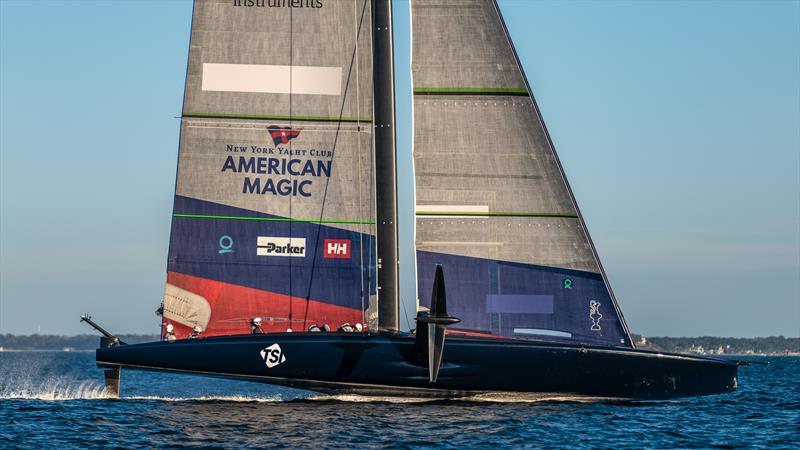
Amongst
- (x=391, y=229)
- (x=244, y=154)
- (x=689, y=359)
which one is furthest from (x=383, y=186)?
(x=689, y=359)

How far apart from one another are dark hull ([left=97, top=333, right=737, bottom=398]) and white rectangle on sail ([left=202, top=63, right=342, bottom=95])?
4683 mm

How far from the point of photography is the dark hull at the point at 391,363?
65.6 feet

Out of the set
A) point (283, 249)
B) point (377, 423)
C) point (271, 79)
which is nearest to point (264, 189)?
point (283, 249)

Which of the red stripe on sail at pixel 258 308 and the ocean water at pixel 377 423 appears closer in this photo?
the ocean water at pixel 377 423

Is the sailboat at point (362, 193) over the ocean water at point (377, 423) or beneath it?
over

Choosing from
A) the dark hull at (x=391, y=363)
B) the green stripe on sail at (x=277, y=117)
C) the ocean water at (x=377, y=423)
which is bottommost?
the ocean water at (x=377, y=423)

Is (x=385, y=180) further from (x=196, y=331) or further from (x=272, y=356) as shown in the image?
(x=196, y=331)

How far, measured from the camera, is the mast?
2141 centimetres

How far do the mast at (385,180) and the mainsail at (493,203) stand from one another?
57 cm

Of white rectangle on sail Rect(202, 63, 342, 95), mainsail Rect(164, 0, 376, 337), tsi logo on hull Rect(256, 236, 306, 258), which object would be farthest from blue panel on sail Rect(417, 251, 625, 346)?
white rectangle on sail Rect(202, 63, 342, 95)

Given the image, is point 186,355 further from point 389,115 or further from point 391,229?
point 389,115

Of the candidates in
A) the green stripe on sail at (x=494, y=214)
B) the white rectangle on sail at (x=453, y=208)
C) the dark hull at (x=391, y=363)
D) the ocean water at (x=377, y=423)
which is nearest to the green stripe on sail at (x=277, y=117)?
the white rectangle on sail at (x=453, y=208)

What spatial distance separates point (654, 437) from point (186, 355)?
8.18 metres

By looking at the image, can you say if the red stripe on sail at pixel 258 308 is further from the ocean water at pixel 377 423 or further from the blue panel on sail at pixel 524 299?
the blue panel on sail at pixel 524 299
